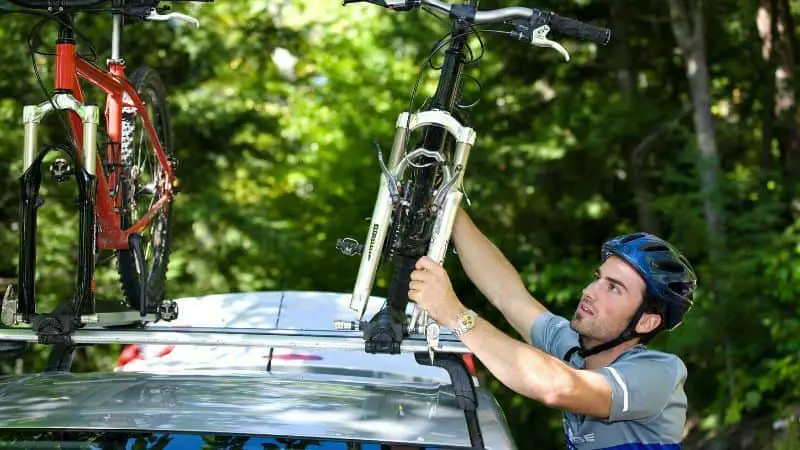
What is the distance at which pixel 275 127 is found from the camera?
1780 cm

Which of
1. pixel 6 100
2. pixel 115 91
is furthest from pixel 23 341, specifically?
pixel 6 100

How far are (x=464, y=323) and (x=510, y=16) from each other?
1.12 meters

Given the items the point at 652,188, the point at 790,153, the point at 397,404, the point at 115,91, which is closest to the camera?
the point at 397,404

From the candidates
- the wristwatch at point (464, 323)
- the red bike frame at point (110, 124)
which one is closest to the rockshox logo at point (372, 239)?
the wristwatch at point (464, 323)

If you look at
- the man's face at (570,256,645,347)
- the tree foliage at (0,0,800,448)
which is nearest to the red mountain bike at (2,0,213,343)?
the man's face at (570,256,645,347)

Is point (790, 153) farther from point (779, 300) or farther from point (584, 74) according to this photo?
point (584, 74)

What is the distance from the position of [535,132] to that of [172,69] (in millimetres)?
4878

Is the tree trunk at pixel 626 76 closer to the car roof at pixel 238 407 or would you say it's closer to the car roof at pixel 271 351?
the car roof at pixel 271 351

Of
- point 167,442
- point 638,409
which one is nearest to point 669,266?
point 638,409

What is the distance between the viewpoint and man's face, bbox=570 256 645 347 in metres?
4.36

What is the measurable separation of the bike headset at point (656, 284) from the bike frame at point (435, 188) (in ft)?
2.04

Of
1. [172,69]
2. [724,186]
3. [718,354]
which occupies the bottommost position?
[718,354]

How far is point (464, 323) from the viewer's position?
12.5ft

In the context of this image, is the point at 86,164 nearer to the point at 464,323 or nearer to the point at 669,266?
the point at 464,323
